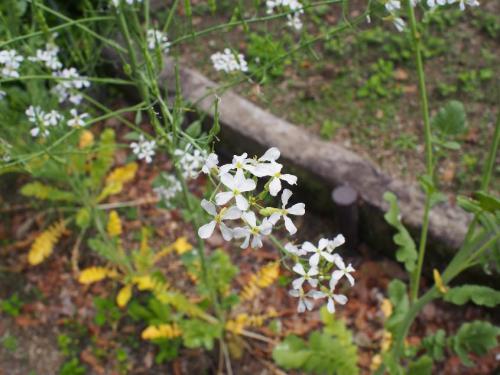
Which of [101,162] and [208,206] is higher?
[208,206]

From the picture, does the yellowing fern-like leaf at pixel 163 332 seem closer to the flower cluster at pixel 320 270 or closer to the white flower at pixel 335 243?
the flower cluster at pixel 320 270

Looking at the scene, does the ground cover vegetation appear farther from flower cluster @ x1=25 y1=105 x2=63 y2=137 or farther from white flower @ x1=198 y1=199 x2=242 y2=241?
white flower @ x1=198 y1=199 x2=242 y2=241

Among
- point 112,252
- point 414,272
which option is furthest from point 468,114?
point 112,252

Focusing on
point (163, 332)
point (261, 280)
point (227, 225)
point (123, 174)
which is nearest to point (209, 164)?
point (227, 225)

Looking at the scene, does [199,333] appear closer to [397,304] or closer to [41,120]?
[397,304]

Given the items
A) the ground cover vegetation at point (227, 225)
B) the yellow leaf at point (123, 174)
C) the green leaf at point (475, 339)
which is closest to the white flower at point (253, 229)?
the ground cover vegetation at point (227, 225)

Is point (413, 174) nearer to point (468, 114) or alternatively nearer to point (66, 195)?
point (468, 114)

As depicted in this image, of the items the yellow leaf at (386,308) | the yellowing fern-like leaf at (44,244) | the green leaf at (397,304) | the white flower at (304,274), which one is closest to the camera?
the white flower at (304,274)
